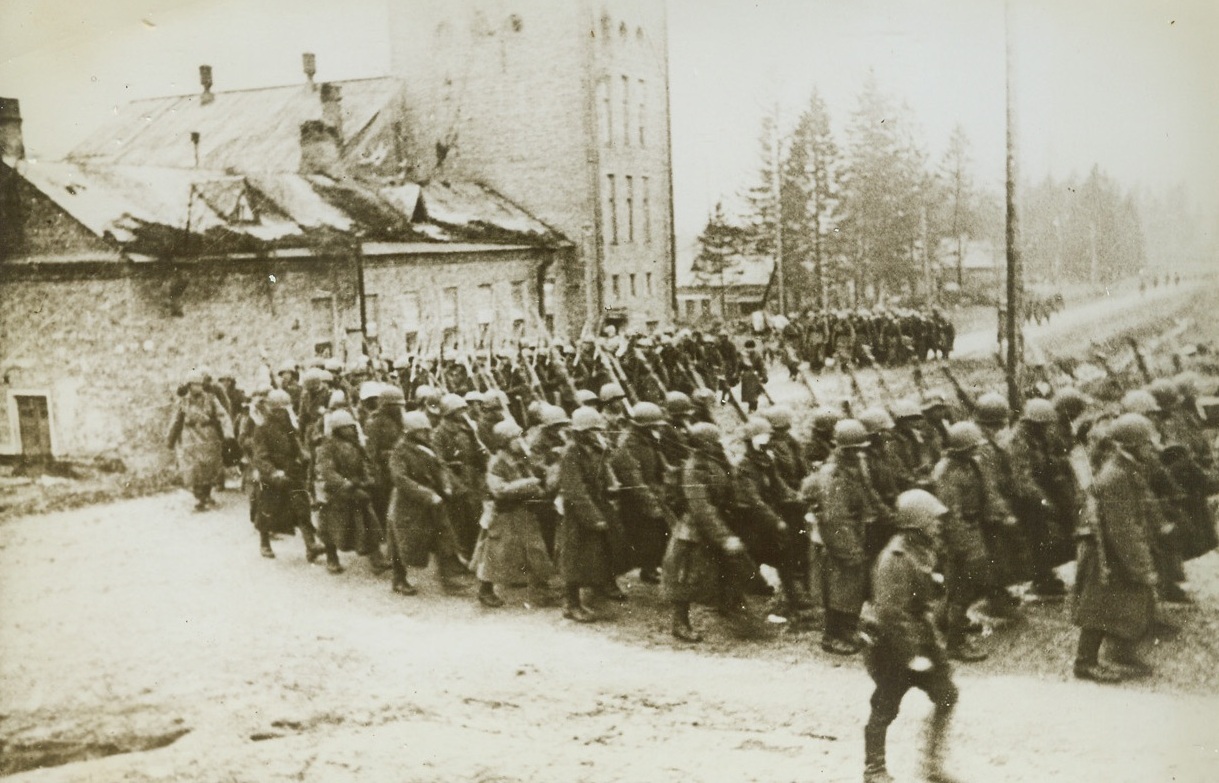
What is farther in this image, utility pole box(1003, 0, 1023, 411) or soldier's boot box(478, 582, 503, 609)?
soldier's boot box(478, 582, 503, 609)

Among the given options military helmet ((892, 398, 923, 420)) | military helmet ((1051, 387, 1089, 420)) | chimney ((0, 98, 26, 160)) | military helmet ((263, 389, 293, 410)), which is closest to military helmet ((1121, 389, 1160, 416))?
military helmet ((1051, 387, 1089, 420))

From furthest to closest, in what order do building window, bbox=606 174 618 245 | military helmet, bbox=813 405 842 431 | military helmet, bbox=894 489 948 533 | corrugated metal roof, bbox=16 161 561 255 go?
building window, bbox=606 174 618 245 < corrugated metal roof, bbox=16 161 561 255 < military helmet, bbox=813 405 842 431 < military helmet, bbox=894 489 948 533

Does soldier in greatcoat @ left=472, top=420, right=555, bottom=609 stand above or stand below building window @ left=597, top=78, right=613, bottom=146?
below

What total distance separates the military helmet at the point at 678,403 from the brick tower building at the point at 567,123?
29 centimetres

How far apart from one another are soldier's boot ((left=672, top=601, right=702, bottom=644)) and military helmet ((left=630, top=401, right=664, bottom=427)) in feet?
2.25

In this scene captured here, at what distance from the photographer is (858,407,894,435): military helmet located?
11.7 feet

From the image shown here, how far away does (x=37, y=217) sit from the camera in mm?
3705

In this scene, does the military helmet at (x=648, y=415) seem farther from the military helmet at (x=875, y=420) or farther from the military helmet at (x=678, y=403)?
the military helmet at (x=875, y=420)

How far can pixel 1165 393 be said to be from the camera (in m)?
A: 3.46

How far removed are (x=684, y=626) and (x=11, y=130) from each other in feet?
10.2

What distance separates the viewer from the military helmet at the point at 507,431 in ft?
13.1

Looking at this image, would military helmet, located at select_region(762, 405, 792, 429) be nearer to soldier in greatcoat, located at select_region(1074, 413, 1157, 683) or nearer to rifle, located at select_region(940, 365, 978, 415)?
rifle, located at select_region(940, 365, 978, 415)

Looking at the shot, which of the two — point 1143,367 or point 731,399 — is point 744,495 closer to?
point 731,399

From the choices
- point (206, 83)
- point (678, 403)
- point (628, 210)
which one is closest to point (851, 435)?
point (678, 403)
